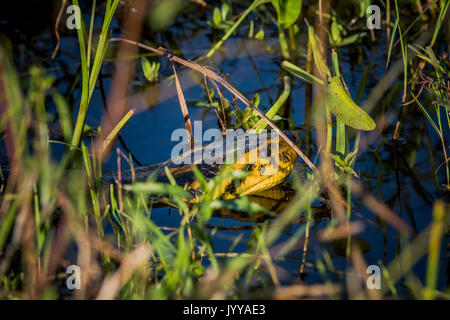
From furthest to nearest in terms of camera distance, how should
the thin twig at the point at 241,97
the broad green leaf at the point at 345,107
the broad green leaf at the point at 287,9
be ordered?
the broad green leaf at the point at 287,9
the broad green leaf at the point at 345,107
the thin twig at the point at 241,97

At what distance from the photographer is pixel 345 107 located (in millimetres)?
1814

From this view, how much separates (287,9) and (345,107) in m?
1.10

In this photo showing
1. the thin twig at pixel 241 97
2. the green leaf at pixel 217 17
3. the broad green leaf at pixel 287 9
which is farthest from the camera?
the green leaf at pixel 217 17

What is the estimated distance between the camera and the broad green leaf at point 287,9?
8.60 ft

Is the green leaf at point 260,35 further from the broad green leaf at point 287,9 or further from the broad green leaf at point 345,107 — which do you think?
the broad green leaf at point 345,107

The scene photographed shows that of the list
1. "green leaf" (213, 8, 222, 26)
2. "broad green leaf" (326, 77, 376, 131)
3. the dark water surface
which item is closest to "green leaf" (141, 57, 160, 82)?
the dark water surface

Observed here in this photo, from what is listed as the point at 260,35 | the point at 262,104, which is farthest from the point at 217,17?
the point at 262,104

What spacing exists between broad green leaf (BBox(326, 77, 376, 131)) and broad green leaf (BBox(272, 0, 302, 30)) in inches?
38.7

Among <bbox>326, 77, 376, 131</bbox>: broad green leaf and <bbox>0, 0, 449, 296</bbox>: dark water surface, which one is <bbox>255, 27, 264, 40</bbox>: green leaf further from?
<bbox>326, 77, 376, 131</bbox>: broad green leaf

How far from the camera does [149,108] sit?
253 cm

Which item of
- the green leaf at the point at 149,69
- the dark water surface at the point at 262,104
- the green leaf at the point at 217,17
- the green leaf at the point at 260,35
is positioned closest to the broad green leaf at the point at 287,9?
the dark water surface at the point at 262,104

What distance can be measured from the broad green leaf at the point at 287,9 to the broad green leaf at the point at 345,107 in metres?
0.98
